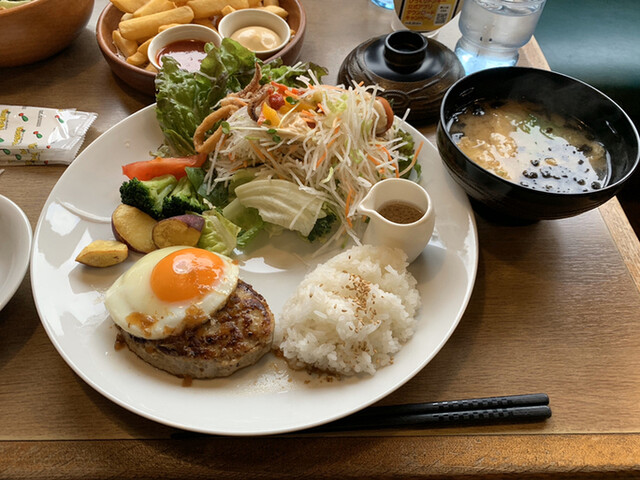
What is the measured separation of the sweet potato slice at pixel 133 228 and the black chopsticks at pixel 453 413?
115cm

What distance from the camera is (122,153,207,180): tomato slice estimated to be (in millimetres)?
2555

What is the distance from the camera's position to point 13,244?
7.13ft

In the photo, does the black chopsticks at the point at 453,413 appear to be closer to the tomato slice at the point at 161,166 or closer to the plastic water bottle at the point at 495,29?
the tomato slice at the point at 161,166

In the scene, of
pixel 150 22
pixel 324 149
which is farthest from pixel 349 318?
pixel 150 22

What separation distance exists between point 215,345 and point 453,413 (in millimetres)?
911

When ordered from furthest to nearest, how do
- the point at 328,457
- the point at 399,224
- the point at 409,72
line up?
the point at 409,72
the point at 399,224
the point at 328,457

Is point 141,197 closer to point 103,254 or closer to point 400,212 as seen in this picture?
point 103,254

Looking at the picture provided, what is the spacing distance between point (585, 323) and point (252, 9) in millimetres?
2702

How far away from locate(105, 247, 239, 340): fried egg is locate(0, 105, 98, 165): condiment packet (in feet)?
3.66

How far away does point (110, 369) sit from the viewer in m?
1.88

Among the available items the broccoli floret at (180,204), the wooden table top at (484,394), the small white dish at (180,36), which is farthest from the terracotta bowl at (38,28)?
the broccoli floret at (180,204)

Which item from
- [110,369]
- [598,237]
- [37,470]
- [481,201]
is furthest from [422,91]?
[37,470]

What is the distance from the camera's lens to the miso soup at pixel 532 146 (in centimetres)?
225

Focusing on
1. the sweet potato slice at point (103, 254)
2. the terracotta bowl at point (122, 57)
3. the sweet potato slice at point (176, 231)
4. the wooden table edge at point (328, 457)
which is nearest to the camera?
the wooden table edge at point (328, 457)
